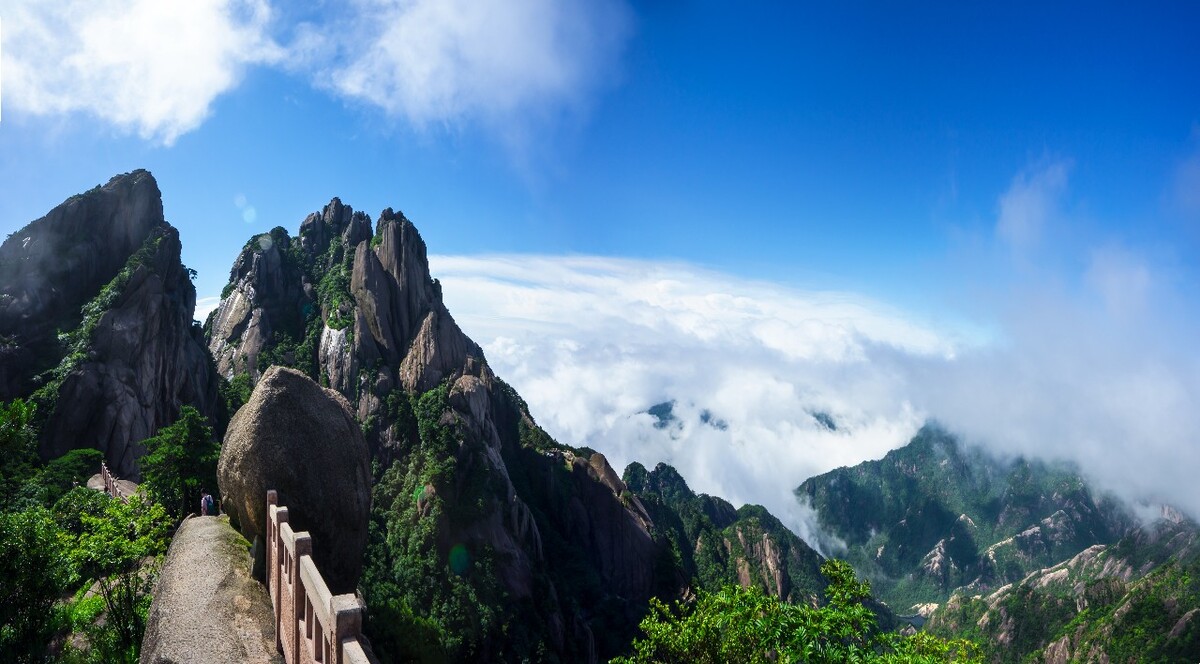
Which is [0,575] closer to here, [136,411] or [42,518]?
[42,518]

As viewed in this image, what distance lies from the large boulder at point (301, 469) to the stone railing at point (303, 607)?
52.5 inches

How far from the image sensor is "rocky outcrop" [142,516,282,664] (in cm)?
1238

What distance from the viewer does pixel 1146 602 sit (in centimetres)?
14762

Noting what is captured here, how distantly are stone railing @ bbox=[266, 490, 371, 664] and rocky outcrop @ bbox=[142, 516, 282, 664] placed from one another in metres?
0.46

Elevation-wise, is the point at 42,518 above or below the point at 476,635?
above

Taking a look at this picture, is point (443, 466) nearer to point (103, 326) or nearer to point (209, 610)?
point (103, 326)

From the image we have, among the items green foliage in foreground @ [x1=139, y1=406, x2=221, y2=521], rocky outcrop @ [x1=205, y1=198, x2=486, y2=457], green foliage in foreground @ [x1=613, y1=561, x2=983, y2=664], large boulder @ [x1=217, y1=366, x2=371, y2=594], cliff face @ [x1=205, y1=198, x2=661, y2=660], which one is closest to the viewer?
green foliage in foreground @ [x1=613, y1=561, x2=983, y2=664]

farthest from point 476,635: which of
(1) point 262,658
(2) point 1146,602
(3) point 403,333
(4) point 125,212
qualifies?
(2) point 1146,602

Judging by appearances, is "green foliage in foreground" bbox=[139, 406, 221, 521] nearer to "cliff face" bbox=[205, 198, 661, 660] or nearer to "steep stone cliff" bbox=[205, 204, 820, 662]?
"steep stone cliff" bbox=[205, 204, 820, 662]

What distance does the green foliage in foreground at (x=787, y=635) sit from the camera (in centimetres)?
1460

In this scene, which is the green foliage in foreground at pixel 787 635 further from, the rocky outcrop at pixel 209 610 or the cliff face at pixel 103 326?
the cliff face at pixel 103 326

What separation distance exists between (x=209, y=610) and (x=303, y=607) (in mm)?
3648

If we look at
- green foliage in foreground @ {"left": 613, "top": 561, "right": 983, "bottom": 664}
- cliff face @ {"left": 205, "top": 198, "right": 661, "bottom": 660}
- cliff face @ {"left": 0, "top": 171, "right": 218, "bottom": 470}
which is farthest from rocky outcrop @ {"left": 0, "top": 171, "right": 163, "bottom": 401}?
green foliage in foreground @ {"left": 613, "top": 561, "right": 983, "bottom": 664}

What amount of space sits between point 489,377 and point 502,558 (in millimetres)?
36035
